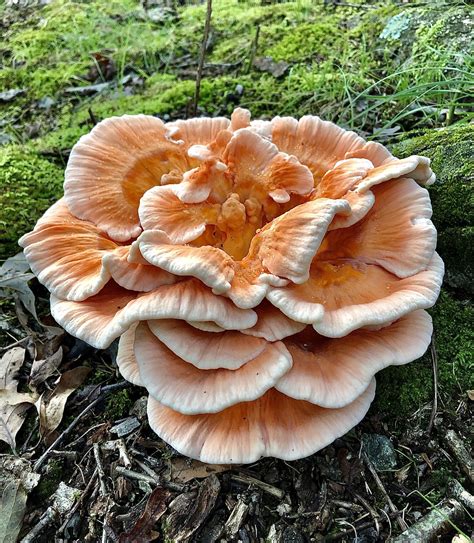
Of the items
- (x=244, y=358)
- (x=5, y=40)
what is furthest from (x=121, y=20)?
(x=244, y=358)

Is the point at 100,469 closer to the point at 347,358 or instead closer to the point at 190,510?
the point at 190,510

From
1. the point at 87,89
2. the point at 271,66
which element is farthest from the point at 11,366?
the point at 271,66

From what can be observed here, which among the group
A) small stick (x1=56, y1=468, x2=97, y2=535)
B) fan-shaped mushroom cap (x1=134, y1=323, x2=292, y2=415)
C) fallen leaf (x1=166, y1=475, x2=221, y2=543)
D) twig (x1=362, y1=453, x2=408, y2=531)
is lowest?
small stick (x1=56, y1=468, x2=97, y2=535)

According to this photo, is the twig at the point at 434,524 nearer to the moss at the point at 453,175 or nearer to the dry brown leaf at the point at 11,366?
the moss at the point at 453,175

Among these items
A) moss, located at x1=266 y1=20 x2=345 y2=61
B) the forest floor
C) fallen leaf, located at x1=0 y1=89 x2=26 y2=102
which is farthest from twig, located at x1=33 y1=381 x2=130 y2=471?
fallen leaf, located at x1=0 y1=89 x2=26 y2=102

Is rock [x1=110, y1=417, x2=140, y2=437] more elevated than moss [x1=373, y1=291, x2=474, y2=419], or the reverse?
moss [x1=373, y1=291, x2=474, y2=419]

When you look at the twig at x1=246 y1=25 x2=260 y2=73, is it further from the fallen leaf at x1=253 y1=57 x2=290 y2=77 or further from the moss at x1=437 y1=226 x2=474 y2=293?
the moss at x1=437 y1=226 x2=474 y2=293

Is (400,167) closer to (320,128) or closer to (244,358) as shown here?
(320,128)
